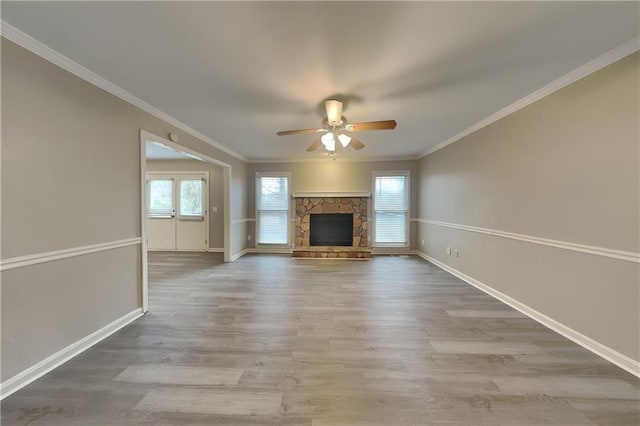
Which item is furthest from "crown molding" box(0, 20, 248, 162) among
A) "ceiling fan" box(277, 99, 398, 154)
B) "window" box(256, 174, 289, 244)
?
"window" box(256, 174, 289, 244)

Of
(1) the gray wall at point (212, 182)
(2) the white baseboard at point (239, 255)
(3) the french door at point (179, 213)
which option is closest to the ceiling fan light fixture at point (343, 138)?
(2) the white baseboard at point (239, 255)

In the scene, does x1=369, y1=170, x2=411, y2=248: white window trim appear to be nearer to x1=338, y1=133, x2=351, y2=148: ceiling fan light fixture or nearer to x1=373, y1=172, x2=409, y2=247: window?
x1=373, y1=172, x2=409, y2=247: window

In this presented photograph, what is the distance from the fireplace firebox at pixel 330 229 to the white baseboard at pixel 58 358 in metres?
4.37

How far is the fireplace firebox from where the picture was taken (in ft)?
21.7

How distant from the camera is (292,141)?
4699mm

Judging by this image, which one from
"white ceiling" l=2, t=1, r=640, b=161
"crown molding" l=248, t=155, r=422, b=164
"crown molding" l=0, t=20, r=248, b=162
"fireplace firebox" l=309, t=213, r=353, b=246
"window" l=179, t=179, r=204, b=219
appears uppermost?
"crown molding" l=248, t=155, r=422, b=164

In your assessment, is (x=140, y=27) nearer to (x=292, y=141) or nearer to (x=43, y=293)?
(x=43, y=293)

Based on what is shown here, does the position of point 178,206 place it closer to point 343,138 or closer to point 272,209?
point 272,209

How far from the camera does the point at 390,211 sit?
6.52m

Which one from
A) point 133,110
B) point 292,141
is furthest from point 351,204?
point 133,110

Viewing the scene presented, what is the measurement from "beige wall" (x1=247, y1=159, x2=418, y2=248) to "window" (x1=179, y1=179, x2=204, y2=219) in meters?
1.57

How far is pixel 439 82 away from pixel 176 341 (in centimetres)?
346

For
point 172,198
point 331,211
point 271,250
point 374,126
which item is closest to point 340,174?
point 331,211

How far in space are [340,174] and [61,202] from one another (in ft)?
17.2
